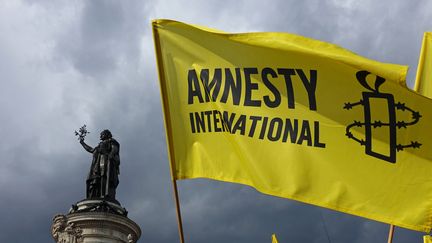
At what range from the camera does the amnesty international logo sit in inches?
387

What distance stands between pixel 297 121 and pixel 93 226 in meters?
12.6

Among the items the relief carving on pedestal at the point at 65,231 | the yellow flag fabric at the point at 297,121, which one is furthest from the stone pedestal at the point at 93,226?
the yellow flag fabric at the point at 297,121

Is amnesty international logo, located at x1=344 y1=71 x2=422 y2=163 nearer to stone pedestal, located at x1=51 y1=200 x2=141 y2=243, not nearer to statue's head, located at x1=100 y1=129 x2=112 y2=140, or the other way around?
stone pedestal, located at x1=51 y1=200 x2=141 y2=243

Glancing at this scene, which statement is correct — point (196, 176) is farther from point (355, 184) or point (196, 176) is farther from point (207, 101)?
point (355, 184)

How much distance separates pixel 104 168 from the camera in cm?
2419

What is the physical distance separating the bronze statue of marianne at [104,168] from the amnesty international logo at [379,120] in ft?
47.4

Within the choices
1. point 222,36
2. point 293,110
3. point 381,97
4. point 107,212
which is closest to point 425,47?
point 381,97

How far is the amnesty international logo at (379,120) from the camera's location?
9836 millimetres

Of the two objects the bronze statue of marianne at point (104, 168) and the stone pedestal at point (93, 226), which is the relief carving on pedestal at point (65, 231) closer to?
the stone pedestal at point (93, 226)

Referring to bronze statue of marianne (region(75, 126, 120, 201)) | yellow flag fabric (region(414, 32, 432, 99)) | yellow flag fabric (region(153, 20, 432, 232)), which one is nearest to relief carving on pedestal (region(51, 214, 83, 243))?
bronze statue of marianne (region(75, 126, 120, 201))

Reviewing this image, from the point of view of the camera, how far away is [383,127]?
995 centimetres

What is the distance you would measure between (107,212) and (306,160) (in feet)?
41.8

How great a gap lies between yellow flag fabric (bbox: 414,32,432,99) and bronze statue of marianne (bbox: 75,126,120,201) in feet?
47.2

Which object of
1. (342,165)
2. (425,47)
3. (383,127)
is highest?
(425,47)
